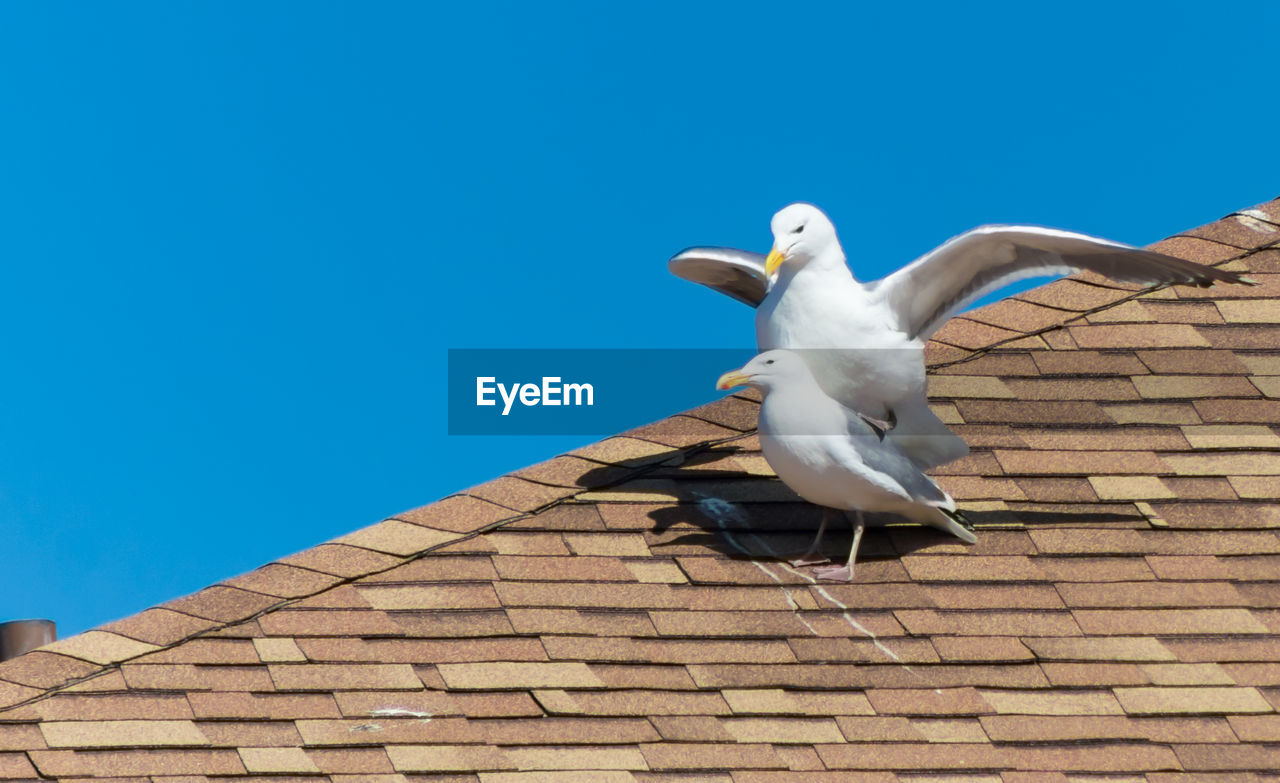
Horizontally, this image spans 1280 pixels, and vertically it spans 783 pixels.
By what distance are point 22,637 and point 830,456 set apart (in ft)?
10.0

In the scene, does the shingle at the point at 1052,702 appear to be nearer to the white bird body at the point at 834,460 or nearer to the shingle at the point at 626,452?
the white bird body at the point at 834,460

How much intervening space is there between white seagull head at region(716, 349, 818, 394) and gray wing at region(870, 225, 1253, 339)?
415 millimetres

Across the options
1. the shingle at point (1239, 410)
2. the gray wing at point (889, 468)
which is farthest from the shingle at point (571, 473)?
the shingle at point (1239, 410)

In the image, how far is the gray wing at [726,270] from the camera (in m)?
7.08

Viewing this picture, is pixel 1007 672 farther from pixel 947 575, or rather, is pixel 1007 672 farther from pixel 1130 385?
pixel 1130 385

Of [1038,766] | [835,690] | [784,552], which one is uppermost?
[784,552]

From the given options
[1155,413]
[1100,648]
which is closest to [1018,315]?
[1155,413]

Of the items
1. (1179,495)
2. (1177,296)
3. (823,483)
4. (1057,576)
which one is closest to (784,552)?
(823,483)

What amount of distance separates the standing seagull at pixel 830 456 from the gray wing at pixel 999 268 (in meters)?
0.46

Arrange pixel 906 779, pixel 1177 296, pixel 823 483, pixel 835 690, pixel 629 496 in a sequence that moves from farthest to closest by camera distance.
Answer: pixel 1177 296, pixel 629 496, pixel 823 483, pixel 835 690, pixel 906 779

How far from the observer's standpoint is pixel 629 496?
269 inches

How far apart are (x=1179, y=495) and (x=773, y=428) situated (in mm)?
1558

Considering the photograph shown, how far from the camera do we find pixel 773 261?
646 cm

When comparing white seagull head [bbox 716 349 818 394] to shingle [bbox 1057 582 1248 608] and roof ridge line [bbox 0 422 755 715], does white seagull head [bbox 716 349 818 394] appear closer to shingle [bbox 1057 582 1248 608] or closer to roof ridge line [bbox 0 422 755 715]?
roof ridge line [bbox 0 422 755 715]
